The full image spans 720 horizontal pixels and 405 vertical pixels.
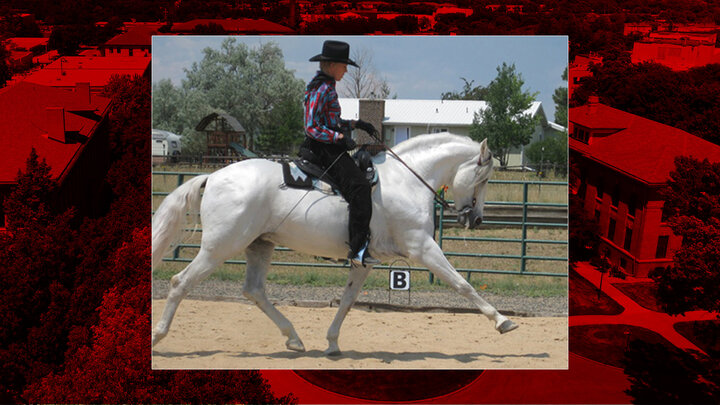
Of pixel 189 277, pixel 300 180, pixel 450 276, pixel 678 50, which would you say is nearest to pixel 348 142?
pixel 300 180

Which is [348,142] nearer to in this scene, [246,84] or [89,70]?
[246,84]

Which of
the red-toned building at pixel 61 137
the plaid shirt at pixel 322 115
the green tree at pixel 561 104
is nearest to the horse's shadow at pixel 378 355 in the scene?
the red-toned building at pixel 61 137

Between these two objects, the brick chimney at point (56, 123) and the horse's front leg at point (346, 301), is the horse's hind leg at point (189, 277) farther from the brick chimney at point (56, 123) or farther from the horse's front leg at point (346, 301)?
the brick chimney at point (56, 123)

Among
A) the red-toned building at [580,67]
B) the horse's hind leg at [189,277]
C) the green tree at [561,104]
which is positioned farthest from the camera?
the red-toned building at [580,67]

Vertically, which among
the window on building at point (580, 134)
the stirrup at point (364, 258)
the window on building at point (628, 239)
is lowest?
the stirrup at point (364, 258)

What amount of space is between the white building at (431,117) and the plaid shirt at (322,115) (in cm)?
19

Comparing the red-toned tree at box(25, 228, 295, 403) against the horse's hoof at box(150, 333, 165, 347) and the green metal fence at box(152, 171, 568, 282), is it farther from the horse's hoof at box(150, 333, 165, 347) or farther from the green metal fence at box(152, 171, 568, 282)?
the green metal fence at box(152, 171, 568, 282)

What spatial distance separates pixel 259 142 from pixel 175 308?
5.00 feet

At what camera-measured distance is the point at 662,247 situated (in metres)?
6.67

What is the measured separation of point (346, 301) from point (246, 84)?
2024mm

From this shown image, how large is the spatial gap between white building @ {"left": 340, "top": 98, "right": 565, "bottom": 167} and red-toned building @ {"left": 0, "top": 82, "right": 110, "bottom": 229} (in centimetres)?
217

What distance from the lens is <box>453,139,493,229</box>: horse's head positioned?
21.1ft

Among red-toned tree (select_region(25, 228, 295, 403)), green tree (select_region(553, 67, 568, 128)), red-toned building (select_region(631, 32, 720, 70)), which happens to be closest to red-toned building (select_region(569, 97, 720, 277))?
green tree (select_region(553, 67, 568, 128))

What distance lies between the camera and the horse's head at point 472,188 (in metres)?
6.44
